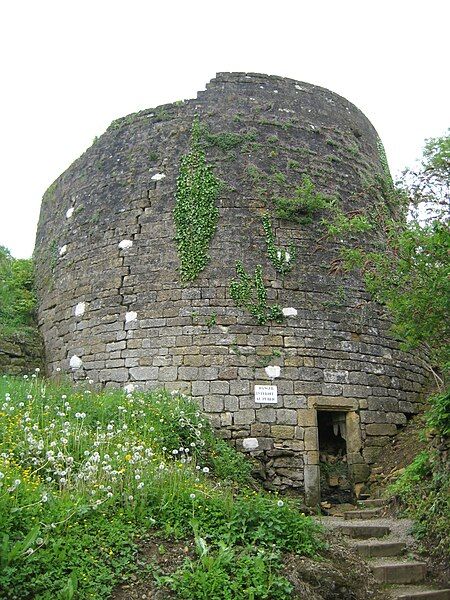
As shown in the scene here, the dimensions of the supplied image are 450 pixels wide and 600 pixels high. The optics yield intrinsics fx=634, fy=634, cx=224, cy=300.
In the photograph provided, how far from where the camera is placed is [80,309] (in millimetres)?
10156

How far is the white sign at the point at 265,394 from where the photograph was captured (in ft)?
28.8

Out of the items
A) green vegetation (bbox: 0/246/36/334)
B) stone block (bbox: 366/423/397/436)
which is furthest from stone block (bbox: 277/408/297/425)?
green vegetation (bbox: 0/246/36/334)

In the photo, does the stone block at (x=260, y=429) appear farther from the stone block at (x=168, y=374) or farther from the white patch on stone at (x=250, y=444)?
the stone block at (x=168, y=374)

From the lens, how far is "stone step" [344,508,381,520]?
24.9 ft

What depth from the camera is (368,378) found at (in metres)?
9.41

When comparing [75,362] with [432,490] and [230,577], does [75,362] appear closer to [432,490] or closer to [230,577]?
[432,490]

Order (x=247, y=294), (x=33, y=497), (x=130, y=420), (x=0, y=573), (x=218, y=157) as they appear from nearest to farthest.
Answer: (x=0, y=573), (x=33, y=497), (x=130, y=420), (x=247, y=294), (x=218, y=157)

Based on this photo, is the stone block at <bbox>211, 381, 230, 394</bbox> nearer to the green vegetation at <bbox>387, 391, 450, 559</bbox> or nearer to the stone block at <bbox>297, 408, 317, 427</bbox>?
the stone block at <bbox>297, 408, 317, 427</bbox>

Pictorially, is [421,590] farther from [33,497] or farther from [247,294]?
[247,294]

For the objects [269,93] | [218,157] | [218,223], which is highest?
[269,93]

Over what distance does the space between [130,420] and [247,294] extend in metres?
2.85

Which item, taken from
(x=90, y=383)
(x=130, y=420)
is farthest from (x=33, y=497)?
(x=90, y=383)

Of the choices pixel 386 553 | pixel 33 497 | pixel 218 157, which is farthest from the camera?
pixel 218 157

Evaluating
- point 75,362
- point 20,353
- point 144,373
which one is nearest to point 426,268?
point 144,373
